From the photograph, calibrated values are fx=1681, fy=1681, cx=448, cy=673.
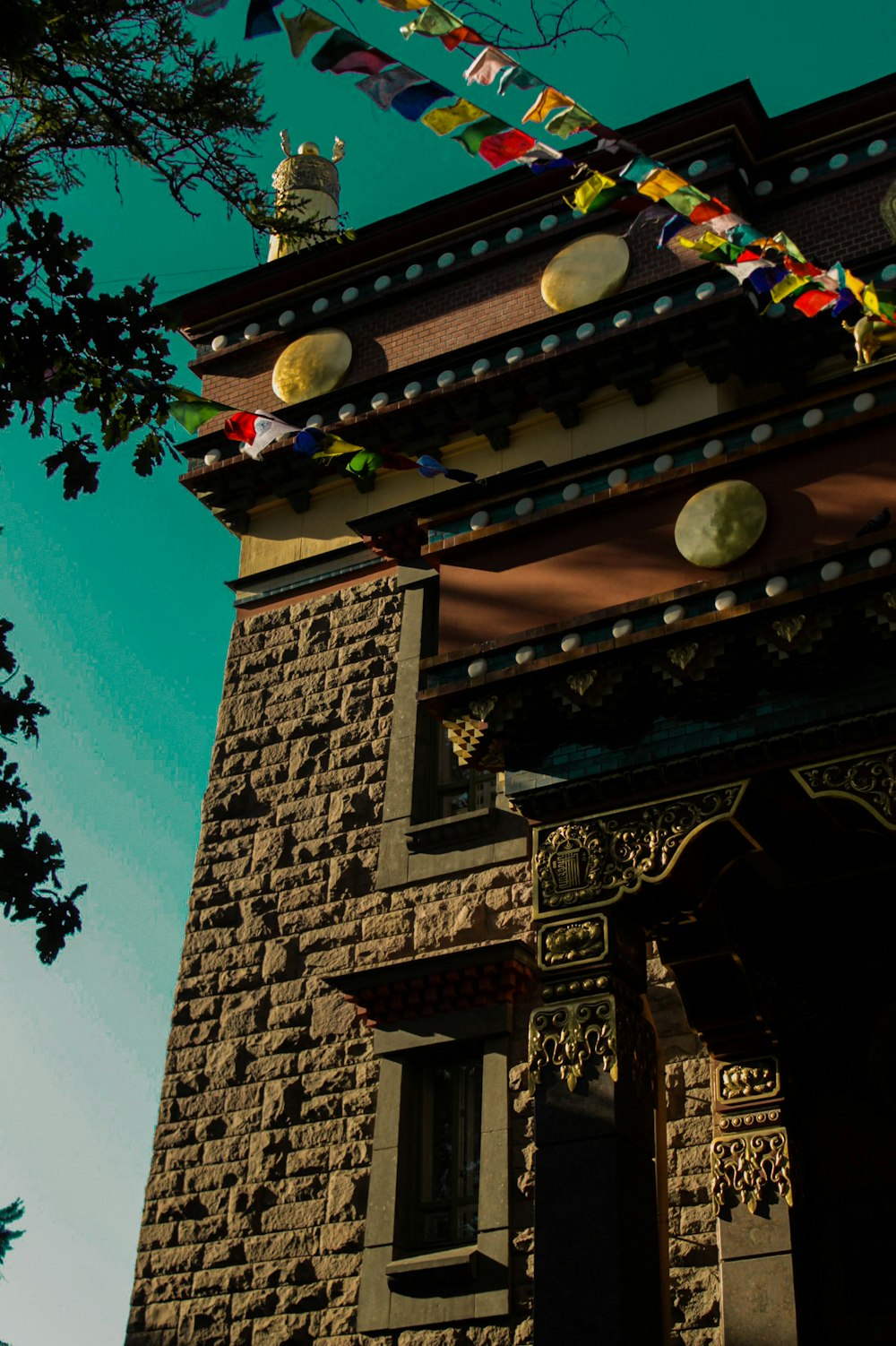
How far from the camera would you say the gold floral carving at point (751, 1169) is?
970 cm

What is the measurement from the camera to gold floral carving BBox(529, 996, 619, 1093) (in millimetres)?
8477

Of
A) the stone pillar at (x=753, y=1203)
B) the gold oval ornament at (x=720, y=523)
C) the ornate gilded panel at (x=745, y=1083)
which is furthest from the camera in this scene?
the ornate gilded panel at (x=745, y=1083)

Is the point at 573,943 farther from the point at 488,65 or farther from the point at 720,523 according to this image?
the point at 488,65

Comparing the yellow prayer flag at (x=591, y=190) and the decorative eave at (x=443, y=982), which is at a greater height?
the yellow prayer flag at (x=591, y=190)

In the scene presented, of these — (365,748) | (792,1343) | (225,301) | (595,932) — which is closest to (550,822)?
(595,932)

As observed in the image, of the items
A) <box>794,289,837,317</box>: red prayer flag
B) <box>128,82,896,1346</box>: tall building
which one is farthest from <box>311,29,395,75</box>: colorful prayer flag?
<box>794,289,837,317</box>: red prayer flag

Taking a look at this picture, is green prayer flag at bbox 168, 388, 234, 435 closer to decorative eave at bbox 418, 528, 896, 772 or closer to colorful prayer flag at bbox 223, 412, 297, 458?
colorful prayer flag at bbox 223, 412, 297, 458

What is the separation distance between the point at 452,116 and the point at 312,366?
574 cm

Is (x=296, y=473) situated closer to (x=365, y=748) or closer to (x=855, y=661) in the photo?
(x=365, y=748)

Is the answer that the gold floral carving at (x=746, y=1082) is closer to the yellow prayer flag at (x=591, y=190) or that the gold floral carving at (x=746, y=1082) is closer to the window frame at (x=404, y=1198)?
the window frame at (x=404, y=1198)

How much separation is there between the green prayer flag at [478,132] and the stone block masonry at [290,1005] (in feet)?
15.9

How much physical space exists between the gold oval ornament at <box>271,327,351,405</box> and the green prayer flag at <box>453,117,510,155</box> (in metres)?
5.35

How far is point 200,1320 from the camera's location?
11656 mm

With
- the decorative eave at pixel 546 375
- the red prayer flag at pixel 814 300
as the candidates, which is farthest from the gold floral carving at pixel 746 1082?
the decorative eave at pixel 546 375
